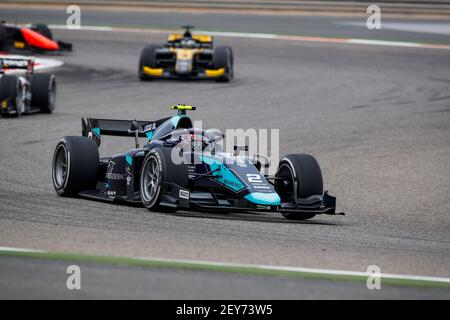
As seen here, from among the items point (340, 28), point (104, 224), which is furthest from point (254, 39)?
point (104, 224)

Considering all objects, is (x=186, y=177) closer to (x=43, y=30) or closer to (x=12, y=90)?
(x=12, y=90)

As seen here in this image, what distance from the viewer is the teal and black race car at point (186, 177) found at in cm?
1171

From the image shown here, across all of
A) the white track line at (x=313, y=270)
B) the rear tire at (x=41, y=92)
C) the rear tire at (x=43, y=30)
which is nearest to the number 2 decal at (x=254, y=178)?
the white track line at (x=313, y=270)

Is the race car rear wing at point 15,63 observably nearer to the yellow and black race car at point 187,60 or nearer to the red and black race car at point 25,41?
the yellow and black race car at point 187,60

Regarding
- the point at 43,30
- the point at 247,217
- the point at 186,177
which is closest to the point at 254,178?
the point at 247,217

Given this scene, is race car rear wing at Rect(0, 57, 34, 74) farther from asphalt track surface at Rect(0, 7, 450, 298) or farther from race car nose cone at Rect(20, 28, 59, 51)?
race car nose cone at Rect(20, 28, 59, 51)

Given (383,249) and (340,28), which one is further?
(340,28)

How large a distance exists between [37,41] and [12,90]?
32.0 feet

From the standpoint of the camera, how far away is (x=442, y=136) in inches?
767

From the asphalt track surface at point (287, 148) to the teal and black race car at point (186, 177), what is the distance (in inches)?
8.3

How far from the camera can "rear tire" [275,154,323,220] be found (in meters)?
12.0

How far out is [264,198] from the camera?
38.2 feet
